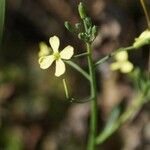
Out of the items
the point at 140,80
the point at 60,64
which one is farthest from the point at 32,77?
the point at 60,64

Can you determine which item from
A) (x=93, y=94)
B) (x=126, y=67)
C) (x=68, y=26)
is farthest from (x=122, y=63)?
(x=68, y=26)

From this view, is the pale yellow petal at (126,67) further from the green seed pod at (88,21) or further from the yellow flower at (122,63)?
the green seed pod at (88,21)

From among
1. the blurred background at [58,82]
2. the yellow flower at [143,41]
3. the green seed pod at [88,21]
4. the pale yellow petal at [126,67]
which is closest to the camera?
the green seed pod at [88,21]

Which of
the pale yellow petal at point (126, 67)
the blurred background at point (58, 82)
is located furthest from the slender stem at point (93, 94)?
the blurred background at point (58, 82)

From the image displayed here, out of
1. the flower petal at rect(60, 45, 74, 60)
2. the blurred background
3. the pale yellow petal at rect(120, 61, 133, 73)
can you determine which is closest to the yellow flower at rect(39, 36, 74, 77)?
the flower petal at rect(60, 45, 74, 60)

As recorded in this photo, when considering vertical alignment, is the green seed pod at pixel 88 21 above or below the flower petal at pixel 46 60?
above

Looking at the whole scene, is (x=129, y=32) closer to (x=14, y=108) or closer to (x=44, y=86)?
(x=44, y=86)

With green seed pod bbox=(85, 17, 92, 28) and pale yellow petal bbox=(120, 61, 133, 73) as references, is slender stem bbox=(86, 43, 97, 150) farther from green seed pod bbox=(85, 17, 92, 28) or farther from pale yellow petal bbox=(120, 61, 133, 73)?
pale yellow petal bbox=(120, 61, 133, 73)

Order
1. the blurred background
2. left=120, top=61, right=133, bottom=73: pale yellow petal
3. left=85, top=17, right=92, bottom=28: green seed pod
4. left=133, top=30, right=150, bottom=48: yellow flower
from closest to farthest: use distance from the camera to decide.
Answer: left=85, top=17, right=92, bottom=28: green seed pod → left=133, top=30, right=150, bottom=48: yellow flower → left=120, top=61, right=133, bottom=73: pale yellow petal → the blurred background
